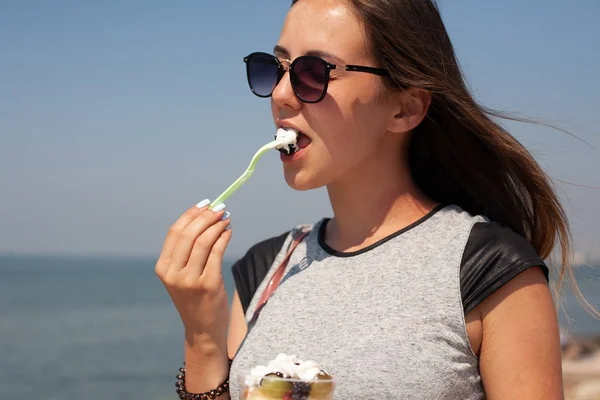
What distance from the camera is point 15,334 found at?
29422 millimetres

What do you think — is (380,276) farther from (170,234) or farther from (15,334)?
(15,334)

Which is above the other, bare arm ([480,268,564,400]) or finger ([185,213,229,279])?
finger ([185,213,229,279])

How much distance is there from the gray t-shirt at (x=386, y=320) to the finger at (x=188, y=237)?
417 millimetres

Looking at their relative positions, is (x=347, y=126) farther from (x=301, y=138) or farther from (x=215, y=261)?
(x=215, y=261)

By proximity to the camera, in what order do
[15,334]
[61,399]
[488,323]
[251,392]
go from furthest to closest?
[15,334] → [61,399] → [488,323] → [251,392]

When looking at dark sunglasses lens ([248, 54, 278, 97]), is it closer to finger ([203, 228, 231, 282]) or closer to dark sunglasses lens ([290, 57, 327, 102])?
dark sunglasses lens ([290, 57, 327, 102])

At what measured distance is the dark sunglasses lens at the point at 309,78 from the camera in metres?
2.62

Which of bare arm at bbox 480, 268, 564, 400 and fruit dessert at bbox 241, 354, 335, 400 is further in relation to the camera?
bare arm at bbox 480, 268, 564, 400

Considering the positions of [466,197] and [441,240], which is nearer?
[441,240]

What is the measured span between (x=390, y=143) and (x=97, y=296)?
48.0 meters

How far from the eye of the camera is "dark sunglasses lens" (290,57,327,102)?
2617 mm

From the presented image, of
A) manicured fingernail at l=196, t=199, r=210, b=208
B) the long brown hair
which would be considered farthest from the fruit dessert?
the long brown hair

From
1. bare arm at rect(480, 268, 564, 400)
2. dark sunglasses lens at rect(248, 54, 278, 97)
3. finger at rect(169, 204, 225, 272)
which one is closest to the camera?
bare arm at rect(480, 268, 564, 400)

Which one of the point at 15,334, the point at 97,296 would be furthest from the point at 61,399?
the point at 97,296
